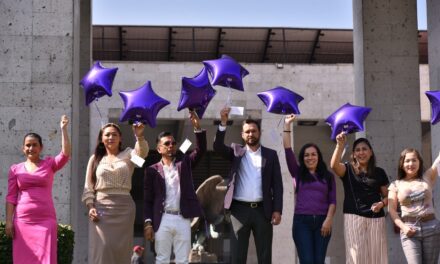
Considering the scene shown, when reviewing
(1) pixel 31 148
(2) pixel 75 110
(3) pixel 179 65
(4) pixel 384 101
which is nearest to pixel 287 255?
(3) pixel 179 65

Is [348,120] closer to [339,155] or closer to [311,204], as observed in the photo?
[339,155]

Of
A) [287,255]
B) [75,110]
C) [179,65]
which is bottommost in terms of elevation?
[287,255]

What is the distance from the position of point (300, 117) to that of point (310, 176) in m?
15.1

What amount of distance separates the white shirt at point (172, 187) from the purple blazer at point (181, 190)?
1.3 inches

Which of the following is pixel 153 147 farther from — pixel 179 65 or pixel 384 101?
pixel 384 101

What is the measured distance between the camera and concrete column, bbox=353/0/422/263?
13.2 metres

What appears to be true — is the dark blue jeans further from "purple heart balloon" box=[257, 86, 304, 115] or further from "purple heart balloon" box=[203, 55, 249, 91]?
"purple heart balloon" box=[203, 55, 249, 91]

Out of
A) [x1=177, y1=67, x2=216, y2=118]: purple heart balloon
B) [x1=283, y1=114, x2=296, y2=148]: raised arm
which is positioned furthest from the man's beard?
[x1=177, y1=67, x2=216, y2=118]: purple heart balloon

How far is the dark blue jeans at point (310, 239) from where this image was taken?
895 centimetres

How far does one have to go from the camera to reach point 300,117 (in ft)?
79.6

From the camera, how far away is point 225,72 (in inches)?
377

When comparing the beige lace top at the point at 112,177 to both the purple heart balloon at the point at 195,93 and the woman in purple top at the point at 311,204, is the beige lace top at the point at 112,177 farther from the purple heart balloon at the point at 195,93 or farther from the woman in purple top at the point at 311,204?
the woman in purple top at the point at 311,204

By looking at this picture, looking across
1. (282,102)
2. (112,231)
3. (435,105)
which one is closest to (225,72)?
(282,102)

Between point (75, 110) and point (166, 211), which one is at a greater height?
point (75, 110)
